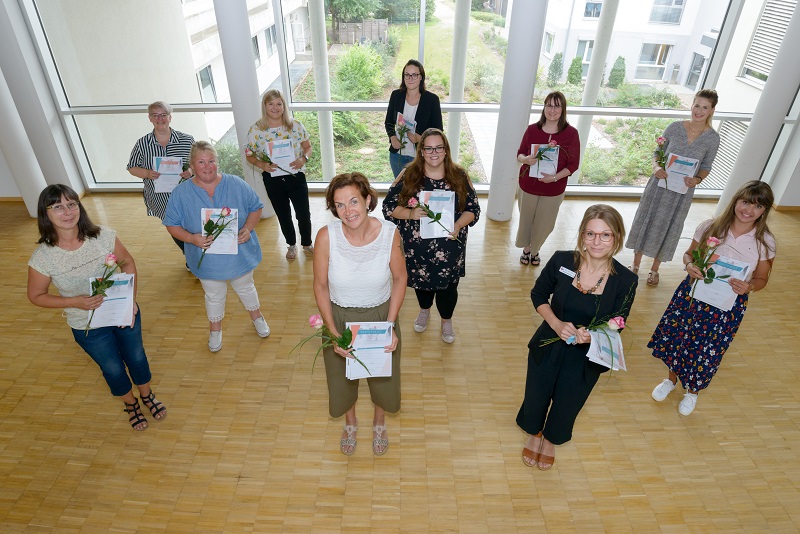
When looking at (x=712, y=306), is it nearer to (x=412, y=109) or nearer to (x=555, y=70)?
(x=412, y=109)

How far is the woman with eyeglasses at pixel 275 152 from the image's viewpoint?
15.4ft

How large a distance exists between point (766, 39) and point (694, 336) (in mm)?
4760

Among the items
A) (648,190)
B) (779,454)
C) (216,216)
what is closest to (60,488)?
(216,216)

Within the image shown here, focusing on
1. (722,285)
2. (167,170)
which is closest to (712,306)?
(722,285)

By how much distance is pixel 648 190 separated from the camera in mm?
4848

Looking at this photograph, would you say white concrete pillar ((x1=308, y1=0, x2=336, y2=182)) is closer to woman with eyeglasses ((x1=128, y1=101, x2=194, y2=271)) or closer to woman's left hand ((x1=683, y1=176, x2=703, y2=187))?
woman with eyeglasses ((x1=128, y1=101, x2=194, y2=271))

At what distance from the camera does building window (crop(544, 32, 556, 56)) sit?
248 inches

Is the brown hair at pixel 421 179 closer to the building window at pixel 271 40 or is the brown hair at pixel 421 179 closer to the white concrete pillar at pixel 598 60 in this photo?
the building window at pixel 271 40

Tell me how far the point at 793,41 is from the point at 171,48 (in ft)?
24.2

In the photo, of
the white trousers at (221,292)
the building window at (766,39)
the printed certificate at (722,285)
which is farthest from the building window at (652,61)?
the white trousers at (221,292)

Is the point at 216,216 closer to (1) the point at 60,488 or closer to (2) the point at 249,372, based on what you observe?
(2) the point at 249,372

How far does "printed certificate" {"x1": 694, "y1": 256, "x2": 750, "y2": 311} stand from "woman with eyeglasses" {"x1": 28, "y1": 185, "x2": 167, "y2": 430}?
3797 mm

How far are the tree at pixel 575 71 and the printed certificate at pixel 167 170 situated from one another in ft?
16.3

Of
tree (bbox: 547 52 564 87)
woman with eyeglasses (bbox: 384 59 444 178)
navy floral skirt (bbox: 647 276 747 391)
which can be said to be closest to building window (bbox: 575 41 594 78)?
tree (bbox: 547 52 564 87)
